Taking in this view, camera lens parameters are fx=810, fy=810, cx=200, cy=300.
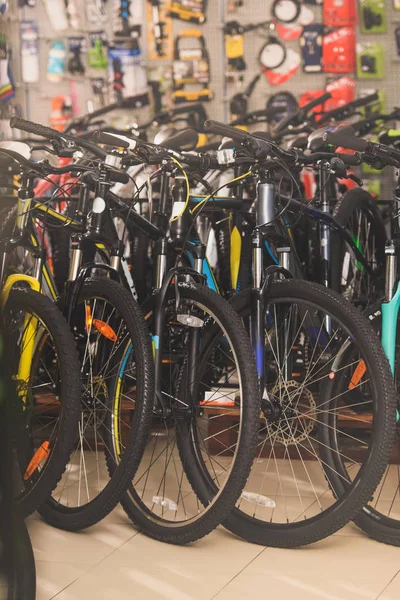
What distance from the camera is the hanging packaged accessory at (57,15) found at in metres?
5.02

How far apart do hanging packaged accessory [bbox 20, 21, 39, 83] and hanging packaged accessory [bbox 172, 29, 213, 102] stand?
2.90 ft

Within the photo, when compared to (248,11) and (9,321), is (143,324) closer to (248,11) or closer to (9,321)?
(9,321)

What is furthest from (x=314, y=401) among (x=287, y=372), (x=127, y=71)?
(x=127, y=71)

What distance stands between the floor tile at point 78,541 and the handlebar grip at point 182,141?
49.4 inches

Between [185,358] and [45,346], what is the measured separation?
53 cm

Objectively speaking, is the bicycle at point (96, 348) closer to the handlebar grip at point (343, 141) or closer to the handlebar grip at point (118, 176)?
the handlebar grip at point (118, 176)

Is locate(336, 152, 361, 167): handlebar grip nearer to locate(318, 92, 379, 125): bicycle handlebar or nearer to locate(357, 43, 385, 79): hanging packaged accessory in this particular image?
locate(318, 92, 379, 125): bicycle handlebar

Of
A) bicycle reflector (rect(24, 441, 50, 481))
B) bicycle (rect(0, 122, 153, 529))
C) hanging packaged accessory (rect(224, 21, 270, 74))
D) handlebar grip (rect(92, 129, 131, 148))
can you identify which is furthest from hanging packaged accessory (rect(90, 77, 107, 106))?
bicycle reflector (rect(24, 441, 50, 481))

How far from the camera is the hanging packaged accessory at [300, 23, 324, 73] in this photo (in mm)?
4719

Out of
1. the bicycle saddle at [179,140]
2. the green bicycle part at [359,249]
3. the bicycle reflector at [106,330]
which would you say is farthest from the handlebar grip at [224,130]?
the green bicycle part at [359,249]

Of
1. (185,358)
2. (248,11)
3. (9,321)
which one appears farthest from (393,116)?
(9,321)

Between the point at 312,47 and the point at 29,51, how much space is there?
175 cm

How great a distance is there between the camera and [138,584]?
218 cm

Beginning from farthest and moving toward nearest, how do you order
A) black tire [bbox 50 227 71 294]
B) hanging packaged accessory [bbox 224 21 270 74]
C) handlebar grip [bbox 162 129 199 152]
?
1. hanging packaged accessory [bbox 224 21 270 74]
2. black tire [bbox 50 227 71 294]
3. handlebar grip [bbox 162 129 199 152]
